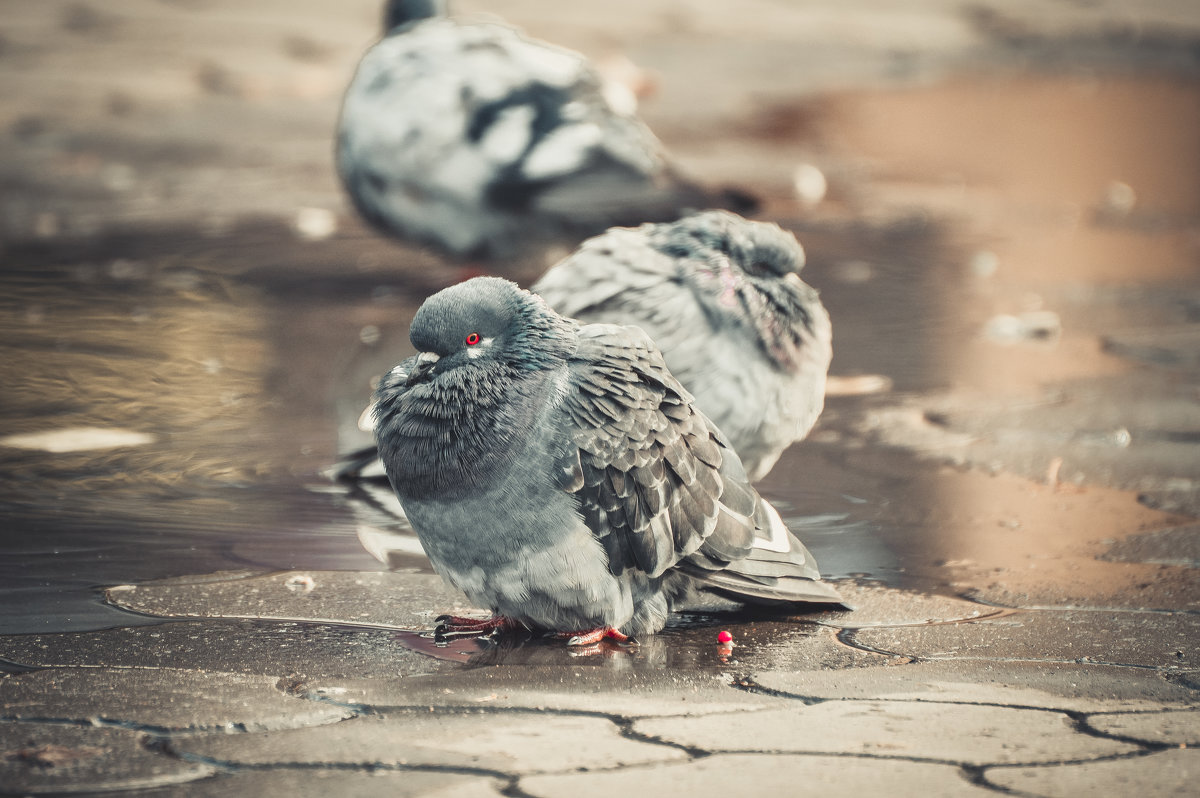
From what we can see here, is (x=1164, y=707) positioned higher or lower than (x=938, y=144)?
lower

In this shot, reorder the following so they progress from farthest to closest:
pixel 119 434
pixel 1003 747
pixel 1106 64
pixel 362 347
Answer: pixel 1106 64 → pixel 362 347 → pixel 119 434 → pixel 1003 747

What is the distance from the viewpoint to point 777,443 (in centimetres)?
396

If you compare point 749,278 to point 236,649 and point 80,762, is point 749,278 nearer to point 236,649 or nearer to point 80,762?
point 236,649

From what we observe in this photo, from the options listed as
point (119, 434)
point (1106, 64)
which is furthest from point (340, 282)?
point (1106, 64)

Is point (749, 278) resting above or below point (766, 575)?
above

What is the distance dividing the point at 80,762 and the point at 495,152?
4162 millimetres

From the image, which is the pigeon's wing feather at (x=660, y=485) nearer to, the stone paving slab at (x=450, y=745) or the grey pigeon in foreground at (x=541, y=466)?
the grey pigeon in foreground at (x=541, y=466)

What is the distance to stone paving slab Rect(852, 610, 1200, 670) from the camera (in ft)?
10.1

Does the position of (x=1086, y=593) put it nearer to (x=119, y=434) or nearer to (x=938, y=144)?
(x=119, y=434)

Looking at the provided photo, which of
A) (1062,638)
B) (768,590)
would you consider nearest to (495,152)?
(768,590)

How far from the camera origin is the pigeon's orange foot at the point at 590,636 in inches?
125

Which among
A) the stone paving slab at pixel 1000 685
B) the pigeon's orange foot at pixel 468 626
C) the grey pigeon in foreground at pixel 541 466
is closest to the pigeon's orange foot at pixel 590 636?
the grey pigeon in foreground at pixel 541 466

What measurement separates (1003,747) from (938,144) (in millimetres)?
9580

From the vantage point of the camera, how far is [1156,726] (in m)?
2.60
